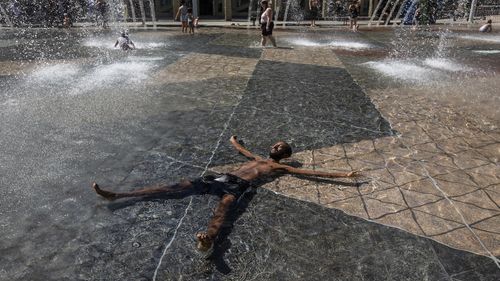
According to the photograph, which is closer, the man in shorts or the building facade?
A: the man in shorts

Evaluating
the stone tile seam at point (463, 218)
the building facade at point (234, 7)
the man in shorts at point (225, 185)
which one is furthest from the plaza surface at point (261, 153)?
the building facade at point (234, 7)

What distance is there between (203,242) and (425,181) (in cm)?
320

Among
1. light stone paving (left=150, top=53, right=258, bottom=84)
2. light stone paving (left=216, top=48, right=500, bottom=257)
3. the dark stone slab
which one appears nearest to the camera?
light stone paving (left=216, top=48, right=500, bottom=257)

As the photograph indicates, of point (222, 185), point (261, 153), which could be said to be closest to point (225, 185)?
point (222, 185)

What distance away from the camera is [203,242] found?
11.3 ft

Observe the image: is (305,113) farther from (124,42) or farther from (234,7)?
(234,7)

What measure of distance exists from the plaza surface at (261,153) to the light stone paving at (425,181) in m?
0.02

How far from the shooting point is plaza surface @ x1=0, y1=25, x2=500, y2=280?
356 cm

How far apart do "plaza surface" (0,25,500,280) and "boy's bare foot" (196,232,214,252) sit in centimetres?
14

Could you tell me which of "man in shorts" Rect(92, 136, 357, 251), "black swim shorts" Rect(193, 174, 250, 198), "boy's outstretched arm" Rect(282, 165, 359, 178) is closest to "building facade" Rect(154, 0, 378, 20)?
"man in shorts" Rect(92, 136, 357, 251)

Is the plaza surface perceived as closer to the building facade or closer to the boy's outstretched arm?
the boy's outstretched arm

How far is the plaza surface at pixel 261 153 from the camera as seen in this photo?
11.7ft

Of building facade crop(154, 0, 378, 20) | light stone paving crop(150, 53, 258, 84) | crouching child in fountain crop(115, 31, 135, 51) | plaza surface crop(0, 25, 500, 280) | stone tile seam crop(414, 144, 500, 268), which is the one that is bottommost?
stone tile seam crop(414, 144, 500, 268)

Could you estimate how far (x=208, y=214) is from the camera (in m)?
4.23
